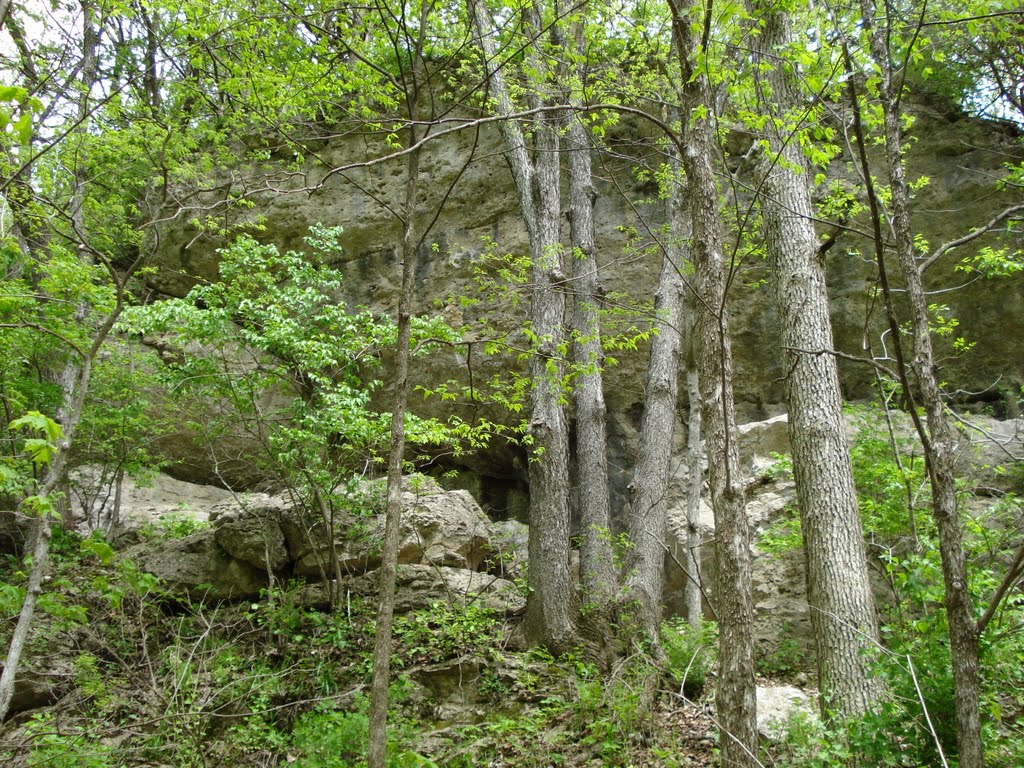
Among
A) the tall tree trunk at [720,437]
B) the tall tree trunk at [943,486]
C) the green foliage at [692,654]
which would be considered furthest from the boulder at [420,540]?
the tall tree trunk at [943,486]

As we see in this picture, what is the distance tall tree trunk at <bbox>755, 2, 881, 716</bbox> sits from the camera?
4594 millimetres

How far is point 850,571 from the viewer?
4875 mm

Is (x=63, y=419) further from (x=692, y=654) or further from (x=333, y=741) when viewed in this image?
(x=692, y=654)

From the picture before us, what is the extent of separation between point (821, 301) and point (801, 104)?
69.2 inches

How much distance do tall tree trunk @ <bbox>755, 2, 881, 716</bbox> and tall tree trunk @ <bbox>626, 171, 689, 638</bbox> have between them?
1.93 metres

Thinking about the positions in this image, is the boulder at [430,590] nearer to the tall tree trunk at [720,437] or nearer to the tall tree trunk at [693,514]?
the tall tree trunk at [693,514]

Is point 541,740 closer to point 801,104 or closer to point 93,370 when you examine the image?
point 801,104

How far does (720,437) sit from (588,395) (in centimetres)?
511

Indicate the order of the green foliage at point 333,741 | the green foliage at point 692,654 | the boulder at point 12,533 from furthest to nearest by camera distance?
the boulder at point 12,533 → the green foliage at point 692,654 → the green foliage at point 333,741

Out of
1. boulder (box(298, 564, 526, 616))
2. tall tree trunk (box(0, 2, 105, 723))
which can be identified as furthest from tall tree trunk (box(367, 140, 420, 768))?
boulder (box(298, 564, 526, 616))

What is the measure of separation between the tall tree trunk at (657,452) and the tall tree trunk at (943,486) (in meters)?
3.74

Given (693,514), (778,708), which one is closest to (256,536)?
(693,514)

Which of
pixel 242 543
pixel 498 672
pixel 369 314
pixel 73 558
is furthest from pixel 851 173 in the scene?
pixel 73 558

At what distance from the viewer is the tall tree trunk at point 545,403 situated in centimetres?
688
